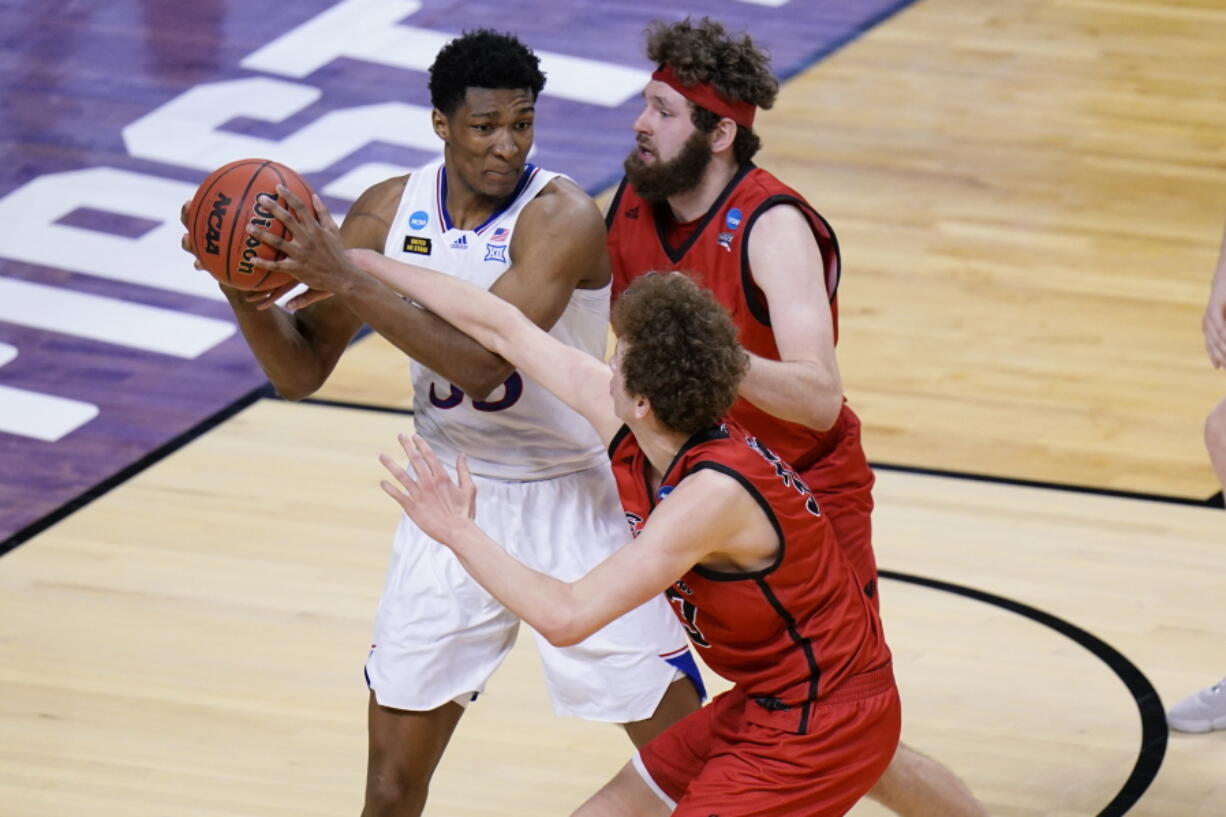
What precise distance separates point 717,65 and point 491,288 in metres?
0.71

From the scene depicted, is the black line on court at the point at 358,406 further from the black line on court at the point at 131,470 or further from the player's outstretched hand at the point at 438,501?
the player's outstretched hand at the point at 438,501

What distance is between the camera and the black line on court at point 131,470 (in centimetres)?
686

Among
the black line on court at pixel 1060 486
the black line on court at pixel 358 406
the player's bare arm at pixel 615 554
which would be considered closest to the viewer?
the player's bare arm at pixel 615 554

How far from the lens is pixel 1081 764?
5.46 m

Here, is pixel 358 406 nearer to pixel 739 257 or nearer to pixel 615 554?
pixel 739 257

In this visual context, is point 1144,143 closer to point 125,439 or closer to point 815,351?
point 125,439

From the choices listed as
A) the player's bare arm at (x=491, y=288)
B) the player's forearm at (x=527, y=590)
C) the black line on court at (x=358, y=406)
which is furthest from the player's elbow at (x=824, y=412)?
the black line on court at (x=358, y=406)

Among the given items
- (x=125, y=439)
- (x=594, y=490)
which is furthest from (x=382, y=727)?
(x=125, y=439)

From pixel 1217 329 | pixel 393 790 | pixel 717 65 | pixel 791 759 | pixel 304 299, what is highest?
pixel 717 65

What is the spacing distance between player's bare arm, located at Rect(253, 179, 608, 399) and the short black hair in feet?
0.82

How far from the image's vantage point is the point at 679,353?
3715 millimetres

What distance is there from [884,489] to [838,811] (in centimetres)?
317

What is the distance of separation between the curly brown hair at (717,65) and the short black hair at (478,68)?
0.38 meters

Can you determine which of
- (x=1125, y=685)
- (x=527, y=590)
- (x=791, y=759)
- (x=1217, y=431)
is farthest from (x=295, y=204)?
(x=1125, y=685)
